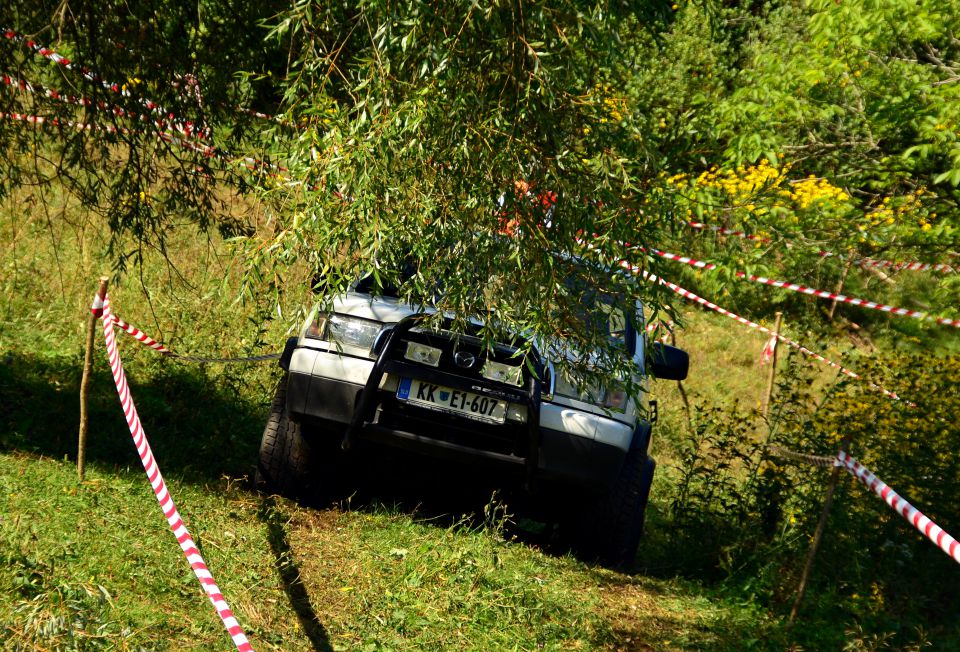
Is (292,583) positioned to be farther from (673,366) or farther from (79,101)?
(79,101)

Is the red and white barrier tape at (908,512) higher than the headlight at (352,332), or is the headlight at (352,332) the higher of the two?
the headlight at (352,332)

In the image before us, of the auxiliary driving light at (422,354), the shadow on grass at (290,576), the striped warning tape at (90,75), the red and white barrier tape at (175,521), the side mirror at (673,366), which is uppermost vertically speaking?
the striped warning tape at (90,75)

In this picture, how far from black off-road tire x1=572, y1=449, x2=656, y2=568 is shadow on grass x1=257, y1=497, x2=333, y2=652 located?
1754 millimetres

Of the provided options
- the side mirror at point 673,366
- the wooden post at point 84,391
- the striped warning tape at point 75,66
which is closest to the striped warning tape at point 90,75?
the striped warning tape at point 75,66

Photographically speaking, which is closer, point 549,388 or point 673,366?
point 549,388

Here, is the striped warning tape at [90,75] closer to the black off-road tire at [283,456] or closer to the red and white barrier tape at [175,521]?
the red and white barrier tape at [175,521]

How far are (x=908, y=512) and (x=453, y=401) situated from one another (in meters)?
2.21

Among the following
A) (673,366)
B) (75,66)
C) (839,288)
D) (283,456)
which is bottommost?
(283,456)

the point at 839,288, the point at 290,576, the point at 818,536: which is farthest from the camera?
the point at 839,288

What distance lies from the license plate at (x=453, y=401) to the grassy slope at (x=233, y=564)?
0.72m

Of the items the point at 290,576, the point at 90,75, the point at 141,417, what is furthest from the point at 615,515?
the point at 90,75

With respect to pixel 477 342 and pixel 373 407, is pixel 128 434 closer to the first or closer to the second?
pixel 373 407

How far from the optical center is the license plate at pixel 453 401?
17.4ft

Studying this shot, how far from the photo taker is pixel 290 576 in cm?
489
